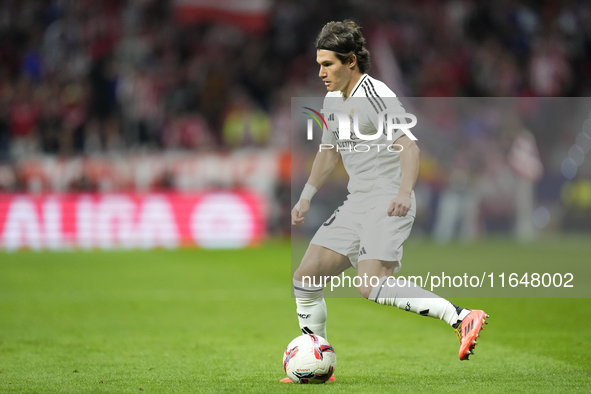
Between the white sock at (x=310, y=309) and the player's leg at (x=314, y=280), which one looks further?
the white sock at (x=310, y=309)

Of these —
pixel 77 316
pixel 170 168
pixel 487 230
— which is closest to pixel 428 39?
pixel 487 230

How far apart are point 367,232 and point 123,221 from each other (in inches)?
498

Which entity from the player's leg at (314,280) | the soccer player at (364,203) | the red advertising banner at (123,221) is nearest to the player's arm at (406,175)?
the soccer player at (364,203)

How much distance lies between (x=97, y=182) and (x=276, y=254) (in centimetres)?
436

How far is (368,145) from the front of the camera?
5.16 meters

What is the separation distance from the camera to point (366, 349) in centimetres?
677

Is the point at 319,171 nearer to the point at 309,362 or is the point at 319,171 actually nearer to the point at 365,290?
the point at 365,290

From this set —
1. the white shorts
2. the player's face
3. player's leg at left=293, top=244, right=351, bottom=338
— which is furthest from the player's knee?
the player's face

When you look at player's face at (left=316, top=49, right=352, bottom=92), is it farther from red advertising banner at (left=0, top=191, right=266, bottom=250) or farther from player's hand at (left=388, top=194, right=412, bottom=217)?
red advertising banner at (left=0, top=191, right=266, bottom=250)

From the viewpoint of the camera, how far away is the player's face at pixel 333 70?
16.9 ft

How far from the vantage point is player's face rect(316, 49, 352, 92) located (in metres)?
5.15

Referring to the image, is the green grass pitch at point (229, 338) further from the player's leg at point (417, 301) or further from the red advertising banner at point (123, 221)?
the red advertising banner at point (123, 221)

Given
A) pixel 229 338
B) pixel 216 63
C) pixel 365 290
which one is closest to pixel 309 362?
pixel 365 290

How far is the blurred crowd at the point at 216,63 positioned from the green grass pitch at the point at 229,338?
6.36 meters
